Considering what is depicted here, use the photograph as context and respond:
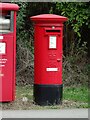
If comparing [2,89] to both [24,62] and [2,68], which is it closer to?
[2,68]

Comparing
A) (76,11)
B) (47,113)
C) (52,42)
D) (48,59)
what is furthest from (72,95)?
(76,11)

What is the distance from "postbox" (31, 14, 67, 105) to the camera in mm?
9258

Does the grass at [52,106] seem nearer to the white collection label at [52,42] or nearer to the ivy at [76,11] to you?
the white collection label at [52,42]

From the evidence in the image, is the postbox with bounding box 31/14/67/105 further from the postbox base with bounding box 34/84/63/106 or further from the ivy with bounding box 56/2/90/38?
the ivy with bounding box 56/2/90/38

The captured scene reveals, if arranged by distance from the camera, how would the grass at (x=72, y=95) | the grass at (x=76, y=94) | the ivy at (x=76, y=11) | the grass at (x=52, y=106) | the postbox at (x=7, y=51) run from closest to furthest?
the postbox at (x=7, y=51) → the grass at (x=52, y=106) → the grass at (x=72, y=95) → the grass at (x=76, y=94) → the ivy at (x=76, y=11)

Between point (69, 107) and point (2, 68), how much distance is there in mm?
1572

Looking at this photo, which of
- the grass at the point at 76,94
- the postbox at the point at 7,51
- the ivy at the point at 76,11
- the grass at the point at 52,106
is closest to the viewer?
the postbox at the point at 7,51

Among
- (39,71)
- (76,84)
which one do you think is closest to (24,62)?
(76,84)

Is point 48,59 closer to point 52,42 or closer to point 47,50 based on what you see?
point 47,50

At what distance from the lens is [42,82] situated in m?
9.34

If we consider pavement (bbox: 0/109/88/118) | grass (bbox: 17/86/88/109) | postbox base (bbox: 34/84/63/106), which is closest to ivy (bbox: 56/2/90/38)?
grass (bbox: 17/86/88/109)

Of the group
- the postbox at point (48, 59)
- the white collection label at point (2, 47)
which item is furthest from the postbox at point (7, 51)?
the postbox at point (48, 59)

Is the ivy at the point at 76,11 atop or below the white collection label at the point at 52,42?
atop

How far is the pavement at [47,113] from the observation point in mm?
8406
